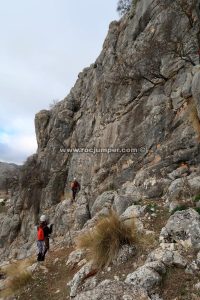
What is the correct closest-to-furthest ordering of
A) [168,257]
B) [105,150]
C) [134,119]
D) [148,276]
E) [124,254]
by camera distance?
[148,276]
[168,257]
[124,254]
[134,119]
[105,150]

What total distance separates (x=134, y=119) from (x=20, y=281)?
36.7ft

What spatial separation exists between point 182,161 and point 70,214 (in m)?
9.65

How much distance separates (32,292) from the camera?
→ 8.48 metres

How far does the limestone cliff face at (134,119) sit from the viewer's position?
1327 cm

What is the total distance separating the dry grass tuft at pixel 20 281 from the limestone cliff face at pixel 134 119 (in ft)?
17.2

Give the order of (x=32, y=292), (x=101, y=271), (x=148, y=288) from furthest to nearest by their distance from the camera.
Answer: (x=32, y=292), (x=101, y=271), (x=148, y=288)

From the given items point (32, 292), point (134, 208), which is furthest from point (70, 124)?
point (32, 292)

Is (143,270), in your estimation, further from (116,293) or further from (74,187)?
(74,187)

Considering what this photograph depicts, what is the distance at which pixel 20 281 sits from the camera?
9.02 m

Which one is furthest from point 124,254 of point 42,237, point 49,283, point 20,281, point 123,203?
point 123,203

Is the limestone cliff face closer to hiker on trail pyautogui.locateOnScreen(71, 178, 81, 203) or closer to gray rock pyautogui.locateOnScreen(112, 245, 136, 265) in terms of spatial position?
hiker on trail pyautogui.locateOnScreen(71, 178, 81, 203)

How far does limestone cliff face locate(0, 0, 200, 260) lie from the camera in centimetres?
1327

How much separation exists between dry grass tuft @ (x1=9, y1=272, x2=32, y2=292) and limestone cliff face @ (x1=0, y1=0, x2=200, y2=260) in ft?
17.2

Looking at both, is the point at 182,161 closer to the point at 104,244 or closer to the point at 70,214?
the point at 104,244
